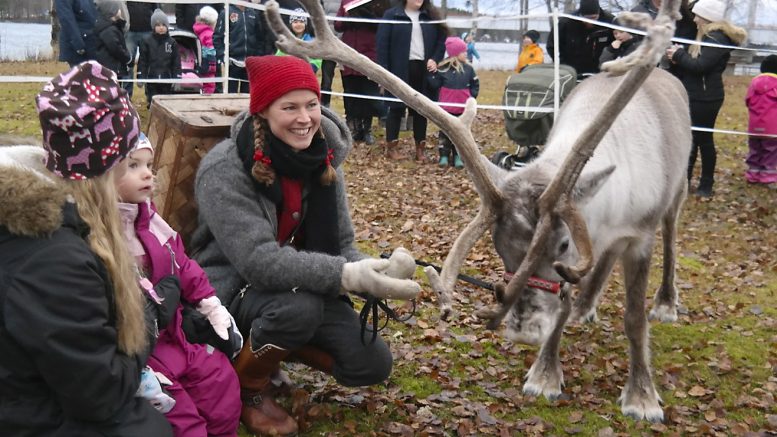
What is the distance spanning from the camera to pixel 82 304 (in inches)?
86.9

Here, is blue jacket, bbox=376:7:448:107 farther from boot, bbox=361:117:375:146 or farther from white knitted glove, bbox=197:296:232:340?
white knitted glove, bbox=197:296:232:340

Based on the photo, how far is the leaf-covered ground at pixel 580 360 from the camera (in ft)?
13.3

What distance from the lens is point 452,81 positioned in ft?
32.9

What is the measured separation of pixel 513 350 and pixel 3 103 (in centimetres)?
1020

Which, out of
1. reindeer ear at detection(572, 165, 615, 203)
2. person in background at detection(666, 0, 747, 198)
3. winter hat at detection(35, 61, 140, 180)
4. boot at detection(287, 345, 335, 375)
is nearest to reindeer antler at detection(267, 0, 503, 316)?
reindeer ear at detection(572, 165, 615, 203)

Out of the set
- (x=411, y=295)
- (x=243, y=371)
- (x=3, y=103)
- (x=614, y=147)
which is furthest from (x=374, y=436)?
(x=3, y=103)

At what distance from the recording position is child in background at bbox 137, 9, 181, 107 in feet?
37.8

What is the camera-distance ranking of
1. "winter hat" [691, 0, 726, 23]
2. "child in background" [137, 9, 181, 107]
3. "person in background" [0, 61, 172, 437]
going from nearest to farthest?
"person in background" [0, 61, 172, 437]
"winter hat" [691, 0, 726, 23]
"child in background" [137, 9, 181, 107]

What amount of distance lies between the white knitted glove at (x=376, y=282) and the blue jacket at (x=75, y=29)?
8.41 m

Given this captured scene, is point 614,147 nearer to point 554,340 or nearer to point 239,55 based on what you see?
point 554,340

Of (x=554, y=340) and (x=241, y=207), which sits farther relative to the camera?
(x=554, y=340)

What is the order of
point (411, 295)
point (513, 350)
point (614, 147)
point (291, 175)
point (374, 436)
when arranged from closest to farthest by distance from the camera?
point (411, 295)
point (291, 175)
point (374, 436)
point (614, 147)
point (513, 350)

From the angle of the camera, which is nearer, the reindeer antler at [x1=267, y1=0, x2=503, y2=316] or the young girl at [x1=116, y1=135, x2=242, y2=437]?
the young girl at [x1=116, y1=135, x2=242, y2=437]

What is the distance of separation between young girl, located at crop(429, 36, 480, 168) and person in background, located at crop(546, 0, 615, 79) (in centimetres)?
115
